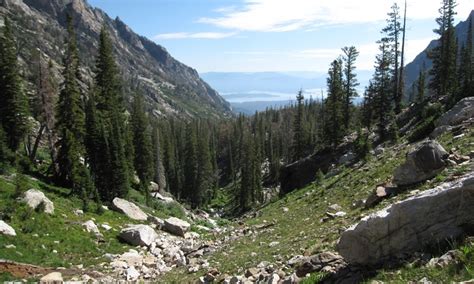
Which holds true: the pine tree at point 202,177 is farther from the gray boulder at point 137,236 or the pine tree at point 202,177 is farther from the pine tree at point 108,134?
the gray boulder at point 137,236

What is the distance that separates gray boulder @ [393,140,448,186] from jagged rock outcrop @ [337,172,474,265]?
548 centimetres

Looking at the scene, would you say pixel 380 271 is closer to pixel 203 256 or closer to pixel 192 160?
pixel 203 256

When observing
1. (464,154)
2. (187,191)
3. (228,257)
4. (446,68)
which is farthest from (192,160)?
(464,154)

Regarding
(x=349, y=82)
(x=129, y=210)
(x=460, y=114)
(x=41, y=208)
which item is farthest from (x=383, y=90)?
(x=41, y=208)

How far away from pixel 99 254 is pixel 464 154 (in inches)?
859

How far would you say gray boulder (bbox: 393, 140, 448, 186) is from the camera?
14.9m

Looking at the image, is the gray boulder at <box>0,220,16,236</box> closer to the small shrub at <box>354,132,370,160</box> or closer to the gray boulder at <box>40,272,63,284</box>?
the gray boulder at <box>40,272,63,284</box>

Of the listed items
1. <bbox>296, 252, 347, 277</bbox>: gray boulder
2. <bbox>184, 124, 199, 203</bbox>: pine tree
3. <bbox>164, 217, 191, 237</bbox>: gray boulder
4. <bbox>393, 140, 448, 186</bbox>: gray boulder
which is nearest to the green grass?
<bbox>164, 217, 191, 237</bbox>: gray boulder

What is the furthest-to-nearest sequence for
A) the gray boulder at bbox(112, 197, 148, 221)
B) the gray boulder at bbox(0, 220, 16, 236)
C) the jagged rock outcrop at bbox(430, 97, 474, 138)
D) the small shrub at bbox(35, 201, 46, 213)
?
the gray boulder at bbox(112, 197, 148, 221)
the small shrub at bbox(35, 201, 46, 213)
the jagged rock outcrop at bbox(430, 97, 474, 138)
the gray boulder at bbox(0, 220, 16, 236)

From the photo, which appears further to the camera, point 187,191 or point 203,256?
point 187,191

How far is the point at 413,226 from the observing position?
960 centimetres

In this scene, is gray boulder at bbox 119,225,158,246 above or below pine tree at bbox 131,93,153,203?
below

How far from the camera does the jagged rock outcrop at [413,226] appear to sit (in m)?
9.06

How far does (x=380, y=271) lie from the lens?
9.33m
